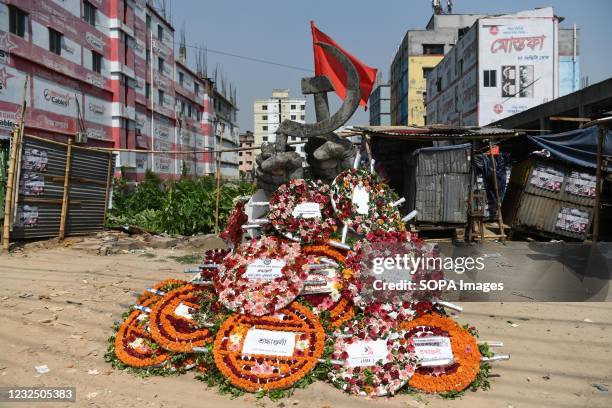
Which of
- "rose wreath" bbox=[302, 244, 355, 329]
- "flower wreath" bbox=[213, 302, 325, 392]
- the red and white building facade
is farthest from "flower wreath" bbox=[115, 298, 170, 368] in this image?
the red and white building facade

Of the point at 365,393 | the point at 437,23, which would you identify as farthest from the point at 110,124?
the point at 437,23

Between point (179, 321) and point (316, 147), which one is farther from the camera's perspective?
point (316, 147)

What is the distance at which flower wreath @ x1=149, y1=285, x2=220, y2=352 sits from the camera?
3842mm

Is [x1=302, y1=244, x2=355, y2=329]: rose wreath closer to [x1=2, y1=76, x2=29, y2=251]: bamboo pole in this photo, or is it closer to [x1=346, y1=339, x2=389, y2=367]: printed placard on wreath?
[x1=346, y1=339, x2=389, y2=367]: printed placard on wreath

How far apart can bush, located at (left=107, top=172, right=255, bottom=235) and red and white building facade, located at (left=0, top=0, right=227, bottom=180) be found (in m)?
4.06

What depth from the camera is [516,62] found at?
2503cm

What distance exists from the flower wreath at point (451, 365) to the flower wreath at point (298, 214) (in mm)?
1367

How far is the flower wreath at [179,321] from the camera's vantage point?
384 centimetres

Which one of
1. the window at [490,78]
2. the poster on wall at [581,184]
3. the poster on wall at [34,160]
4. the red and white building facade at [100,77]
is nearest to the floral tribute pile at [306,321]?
the poster on wall at [34,160]

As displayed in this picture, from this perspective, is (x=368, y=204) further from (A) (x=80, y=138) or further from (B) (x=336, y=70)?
(A) (x=80, y=138)

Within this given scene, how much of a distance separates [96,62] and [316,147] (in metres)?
19.5

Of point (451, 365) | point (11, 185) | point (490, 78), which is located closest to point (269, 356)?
point (451, 365)

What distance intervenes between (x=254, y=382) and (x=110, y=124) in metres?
21.5

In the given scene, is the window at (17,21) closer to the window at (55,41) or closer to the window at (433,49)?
the window at (55,41)
